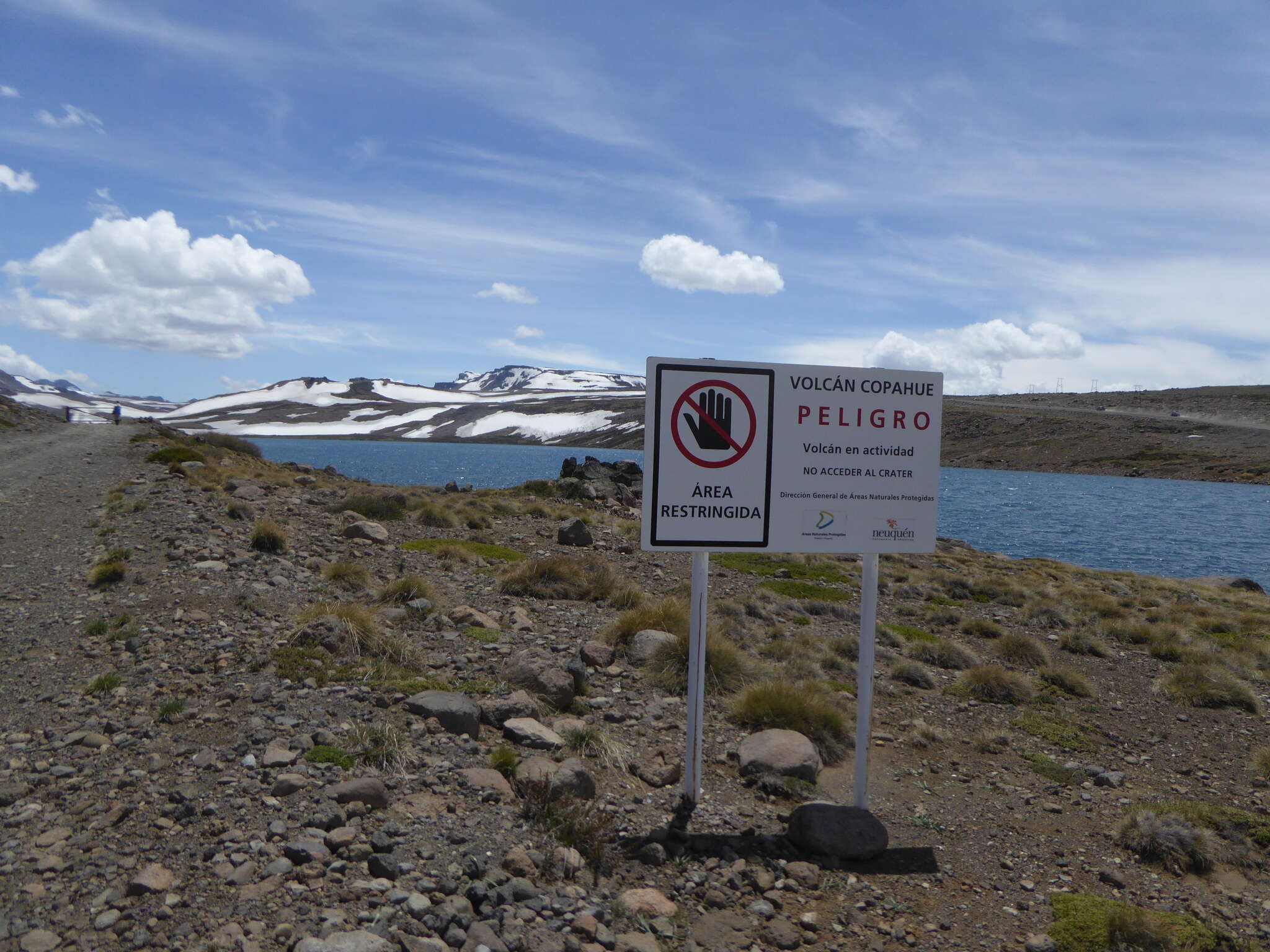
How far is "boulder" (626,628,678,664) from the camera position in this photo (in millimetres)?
9305

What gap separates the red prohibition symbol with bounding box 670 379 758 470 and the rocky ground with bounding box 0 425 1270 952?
8.71 feet

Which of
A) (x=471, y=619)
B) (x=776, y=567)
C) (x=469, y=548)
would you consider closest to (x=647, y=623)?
(x=471, y=619)

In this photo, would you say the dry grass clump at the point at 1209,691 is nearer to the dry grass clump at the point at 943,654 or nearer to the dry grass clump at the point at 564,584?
the dry grass clump at the point at 943,654

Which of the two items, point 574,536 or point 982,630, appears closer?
point 982,630

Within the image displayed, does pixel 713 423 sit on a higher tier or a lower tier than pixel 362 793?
higher

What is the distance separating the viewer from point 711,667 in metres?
9.19

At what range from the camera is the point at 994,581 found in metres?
20.8

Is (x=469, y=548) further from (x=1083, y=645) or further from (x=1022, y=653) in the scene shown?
(x=1083, y=645)


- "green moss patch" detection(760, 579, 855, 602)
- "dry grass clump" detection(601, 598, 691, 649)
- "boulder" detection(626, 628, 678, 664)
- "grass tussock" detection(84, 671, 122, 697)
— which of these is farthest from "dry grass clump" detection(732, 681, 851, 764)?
"green moss patch" detection(760, 579, 855, 602)

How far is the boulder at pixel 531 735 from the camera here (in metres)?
6.41

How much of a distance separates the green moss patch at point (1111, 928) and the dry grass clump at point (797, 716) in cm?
265

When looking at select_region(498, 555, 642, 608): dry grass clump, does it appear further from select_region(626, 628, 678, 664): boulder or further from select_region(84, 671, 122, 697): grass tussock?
select_region(84, 671, 122, 697): grass tussock

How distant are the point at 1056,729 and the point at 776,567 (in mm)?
10977

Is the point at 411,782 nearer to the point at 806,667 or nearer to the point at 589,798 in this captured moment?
the point at 589,798
